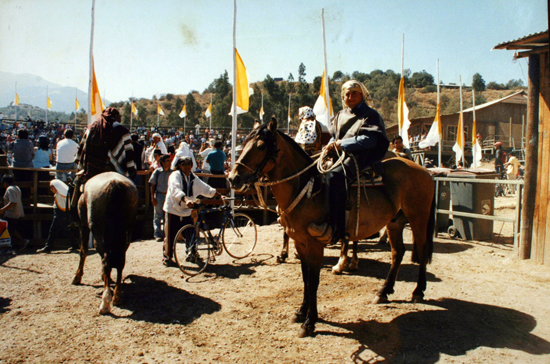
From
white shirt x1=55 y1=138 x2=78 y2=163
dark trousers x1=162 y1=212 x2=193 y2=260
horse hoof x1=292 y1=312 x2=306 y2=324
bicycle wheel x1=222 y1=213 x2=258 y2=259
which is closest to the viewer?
horse hoof x1=292 y1=312 x2=306 y2=324

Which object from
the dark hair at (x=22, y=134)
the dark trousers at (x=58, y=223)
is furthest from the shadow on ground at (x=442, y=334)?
the dark hair at (x=22, y=134)

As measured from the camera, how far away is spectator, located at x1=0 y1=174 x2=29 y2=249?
852cm

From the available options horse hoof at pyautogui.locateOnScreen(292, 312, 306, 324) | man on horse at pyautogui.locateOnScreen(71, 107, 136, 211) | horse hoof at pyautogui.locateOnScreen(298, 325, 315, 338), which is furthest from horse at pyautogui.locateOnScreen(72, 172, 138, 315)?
horse hoof at pyautogui.locateOnScreen(298, 325, 315, 338)

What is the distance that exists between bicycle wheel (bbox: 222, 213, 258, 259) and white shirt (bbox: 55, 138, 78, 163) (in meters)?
4.93

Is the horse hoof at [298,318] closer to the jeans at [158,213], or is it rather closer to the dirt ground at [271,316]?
the dirt ground at [271,316]

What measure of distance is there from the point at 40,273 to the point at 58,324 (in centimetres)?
264

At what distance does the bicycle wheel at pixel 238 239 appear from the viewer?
751 cm

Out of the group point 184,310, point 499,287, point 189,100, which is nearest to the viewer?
point 184,310

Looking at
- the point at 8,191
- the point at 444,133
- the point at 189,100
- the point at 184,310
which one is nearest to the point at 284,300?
the point at 184,310

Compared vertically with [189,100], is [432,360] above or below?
below

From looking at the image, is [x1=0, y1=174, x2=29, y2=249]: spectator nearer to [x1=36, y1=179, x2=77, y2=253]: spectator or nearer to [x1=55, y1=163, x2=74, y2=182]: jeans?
[x1=55, y1=163, x2=74, y2=182]: jeans

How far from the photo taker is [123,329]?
4191 mm

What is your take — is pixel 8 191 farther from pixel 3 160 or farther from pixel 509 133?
pixel 509 133

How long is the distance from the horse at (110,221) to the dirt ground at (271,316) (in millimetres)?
369
